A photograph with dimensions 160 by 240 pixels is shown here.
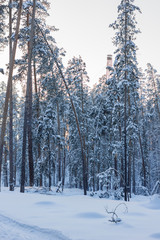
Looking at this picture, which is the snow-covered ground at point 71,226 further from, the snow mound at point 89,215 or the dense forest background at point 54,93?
the dense forest background at point 54,93

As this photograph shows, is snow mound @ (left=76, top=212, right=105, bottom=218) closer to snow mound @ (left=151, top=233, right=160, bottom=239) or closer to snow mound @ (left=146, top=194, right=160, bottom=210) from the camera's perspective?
snow mound @ (left=151, top=233, right=160, bottom=239)

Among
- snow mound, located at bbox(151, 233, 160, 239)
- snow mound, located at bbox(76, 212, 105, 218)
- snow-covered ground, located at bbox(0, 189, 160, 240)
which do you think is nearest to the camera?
snow mound, located at bbox(151, 233, 160, 239)

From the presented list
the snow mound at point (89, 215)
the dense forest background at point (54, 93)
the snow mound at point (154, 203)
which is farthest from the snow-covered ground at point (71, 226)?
the dense forest background at point (54, 93)

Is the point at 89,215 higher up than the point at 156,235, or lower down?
lower down

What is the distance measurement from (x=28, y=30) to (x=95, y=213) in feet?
42.3

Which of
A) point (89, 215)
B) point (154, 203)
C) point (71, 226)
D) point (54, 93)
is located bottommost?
point (154, 203)

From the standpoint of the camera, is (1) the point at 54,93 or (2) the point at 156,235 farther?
(1) the point at 54,93

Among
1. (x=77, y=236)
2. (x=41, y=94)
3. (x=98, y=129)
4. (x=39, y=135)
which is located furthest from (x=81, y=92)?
(x=77, y=236)

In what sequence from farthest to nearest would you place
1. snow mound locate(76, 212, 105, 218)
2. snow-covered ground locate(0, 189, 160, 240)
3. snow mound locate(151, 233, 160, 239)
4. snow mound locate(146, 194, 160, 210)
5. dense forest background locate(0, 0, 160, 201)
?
dense forest background locate(0, 0, 160, 201) < snow mound locate(146, 194, 160, 210) < snow mound locate(76, 212, 105, 218) < snow-covered ground locate(0, 189, 160, 240) < snow mound locate(151, 233, 160, 239)

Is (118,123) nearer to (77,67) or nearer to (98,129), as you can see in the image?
(98,129)

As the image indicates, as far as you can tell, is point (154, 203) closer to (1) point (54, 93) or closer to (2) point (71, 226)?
(2) point (71, 226)

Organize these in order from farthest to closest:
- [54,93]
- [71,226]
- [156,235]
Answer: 1. [54,93]
2. [71,226]
3. [156,235]

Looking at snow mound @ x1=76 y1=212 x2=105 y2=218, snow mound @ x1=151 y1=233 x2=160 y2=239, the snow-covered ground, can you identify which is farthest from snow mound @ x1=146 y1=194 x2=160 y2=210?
snow mound @ x1=151 y1=233 x2=160 y2=239

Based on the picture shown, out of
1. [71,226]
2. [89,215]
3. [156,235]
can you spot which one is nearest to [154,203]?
[89,215]
